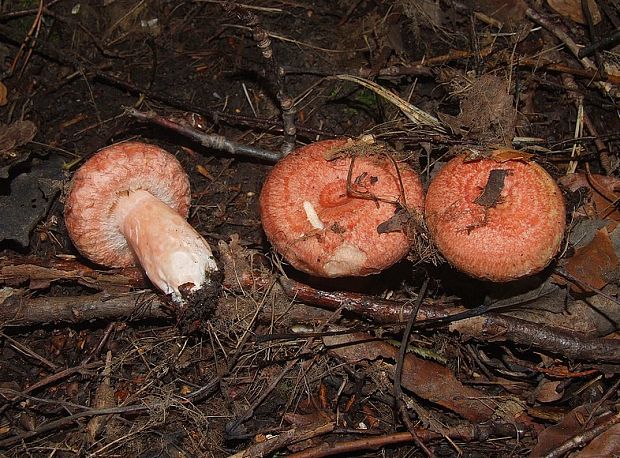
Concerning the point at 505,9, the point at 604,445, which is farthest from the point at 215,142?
the point at 604,445

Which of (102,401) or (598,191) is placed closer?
(102,401)

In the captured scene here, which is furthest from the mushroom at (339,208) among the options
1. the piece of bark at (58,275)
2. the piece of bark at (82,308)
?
the piece of bark at (58,275)

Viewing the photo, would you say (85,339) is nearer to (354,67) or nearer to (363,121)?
(363,121)

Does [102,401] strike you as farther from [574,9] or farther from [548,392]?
[574,9]

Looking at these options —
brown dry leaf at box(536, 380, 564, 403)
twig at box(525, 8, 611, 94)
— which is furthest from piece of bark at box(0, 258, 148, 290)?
twig at box(525, 8, 611, 94)

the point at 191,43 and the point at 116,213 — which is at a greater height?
the point at 191,43

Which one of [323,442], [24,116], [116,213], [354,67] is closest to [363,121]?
[354,67]
